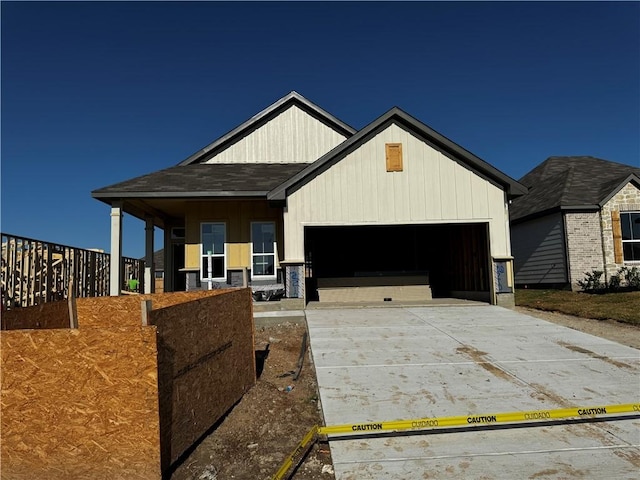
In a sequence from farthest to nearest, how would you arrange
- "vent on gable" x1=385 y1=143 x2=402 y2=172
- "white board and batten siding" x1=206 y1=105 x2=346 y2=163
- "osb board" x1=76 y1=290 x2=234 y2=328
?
1. "white board and batten siding" x1=206 y1=105 x2=346 y2=163
2. "vent on gable" x1=385 y1=143 x2=402 y2=172
3. "osb board" x1=76 y1=290 x2=234 y2=328

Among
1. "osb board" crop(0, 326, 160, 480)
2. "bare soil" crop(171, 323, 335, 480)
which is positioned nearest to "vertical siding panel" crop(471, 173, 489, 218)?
"bare soil" crop(171, 323, 335, 480)

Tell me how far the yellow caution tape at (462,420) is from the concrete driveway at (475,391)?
0.31 ft

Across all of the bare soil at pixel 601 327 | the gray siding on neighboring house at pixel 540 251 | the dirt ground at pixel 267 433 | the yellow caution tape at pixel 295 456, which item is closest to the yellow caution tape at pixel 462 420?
the yellow caution tape at pixel 295 456

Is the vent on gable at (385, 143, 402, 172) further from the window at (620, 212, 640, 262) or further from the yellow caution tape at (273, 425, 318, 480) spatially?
the window at (620, 212, 640, 262)

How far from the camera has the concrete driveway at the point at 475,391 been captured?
413cm

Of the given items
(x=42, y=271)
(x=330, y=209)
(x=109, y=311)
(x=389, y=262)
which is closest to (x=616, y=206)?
(x=389, y=262)

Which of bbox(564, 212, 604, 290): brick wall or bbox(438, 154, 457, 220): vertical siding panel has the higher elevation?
bbox(438, 154, 457, 220): vertical siding panel

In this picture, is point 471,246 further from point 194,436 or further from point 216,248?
point 194,436

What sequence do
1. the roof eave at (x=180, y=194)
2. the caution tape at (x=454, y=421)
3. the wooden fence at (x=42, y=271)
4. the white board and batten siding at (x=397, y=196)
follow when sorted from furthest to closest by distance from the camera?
the white board and batten siding at (x=397, y=196), the roof eave at (x=180, y=194), the wooden fence at (x=42, y=271), the caution tape at (x=454, y=421)

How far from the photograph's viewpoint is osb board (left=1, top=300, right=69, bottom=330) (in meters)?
5.00

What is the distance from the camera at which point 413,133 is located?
43.5ft

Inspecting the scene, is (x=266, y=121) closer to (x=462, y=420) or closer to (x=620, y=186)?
(x=620, y=186)

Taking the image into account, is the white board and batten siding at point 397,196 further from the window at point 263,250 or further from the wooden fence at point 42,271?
the wooden fence at point 42,271

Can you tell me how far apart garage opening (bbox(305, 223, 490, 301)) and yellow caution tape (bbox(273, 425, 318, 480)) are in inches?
423
